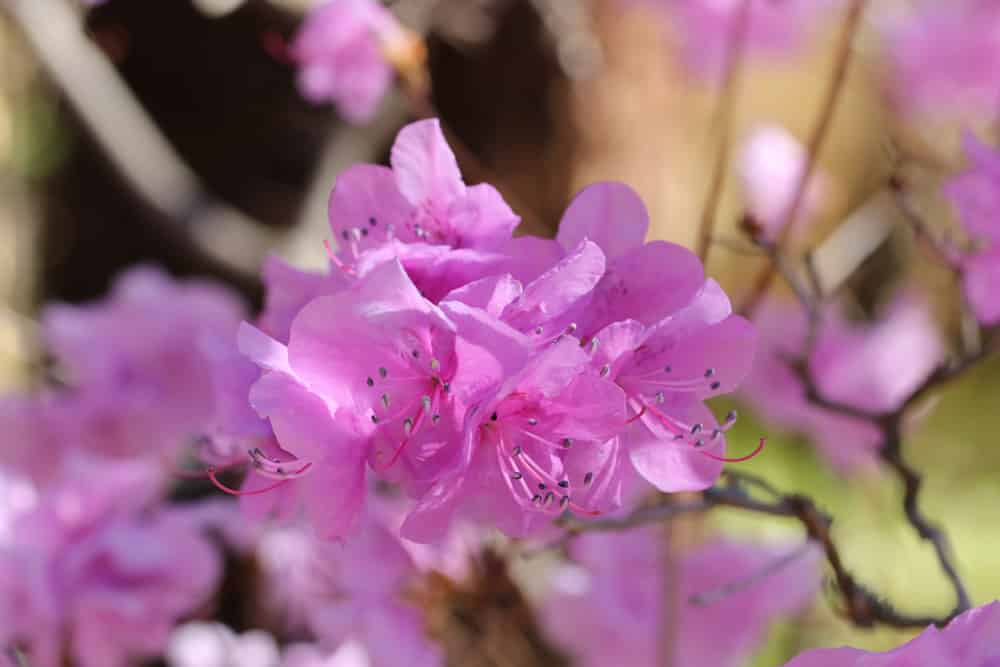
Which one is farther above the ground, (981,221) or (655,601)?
(981,221)

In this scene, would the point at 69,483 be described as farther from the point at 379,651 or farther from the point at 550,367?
the point at 550,367

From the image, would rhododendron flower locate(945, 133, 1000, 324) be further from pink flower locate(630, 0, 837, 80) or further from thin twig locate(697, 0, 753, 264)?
Answer: pink flower locate(630, 0, 837, 80)

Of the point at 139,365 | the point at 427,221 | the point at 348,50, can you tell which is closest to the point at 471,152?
the point at 139,365

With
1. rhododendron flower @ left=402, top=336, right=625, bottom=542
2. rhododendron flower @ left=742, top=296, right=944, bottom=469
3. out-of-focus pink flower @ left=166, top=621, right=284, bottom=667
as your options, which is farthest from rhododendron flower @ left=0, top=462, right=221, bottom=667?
rhododendron flower @ left=742, top=296, right=944, bottom=469

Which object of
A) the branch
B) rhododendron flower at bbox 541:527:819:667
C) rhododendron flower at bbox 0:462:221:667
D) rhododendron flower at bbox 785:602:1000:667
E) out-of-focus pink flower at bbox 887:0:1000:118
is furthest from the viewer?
out-of-focus pink flower at bbox 887:0:1000:118

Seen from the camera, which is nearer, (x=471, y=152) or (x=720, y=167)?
(x=720, y=167)

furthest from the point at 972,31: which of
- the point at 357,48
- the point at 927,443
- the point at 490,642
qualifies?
the point at 490,642

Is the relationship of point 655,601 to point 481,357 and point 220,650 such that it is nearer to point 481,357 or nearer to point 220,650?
point 220,650
